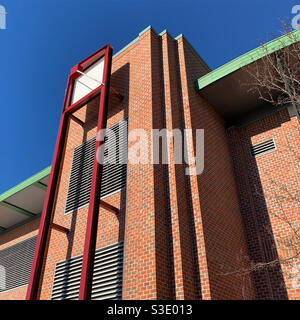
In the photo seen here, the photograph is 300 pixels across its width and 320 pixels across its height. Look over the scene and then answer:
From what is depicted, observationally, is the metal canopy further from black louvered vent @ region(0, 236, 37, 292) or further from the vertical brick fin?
the vertical brick fin

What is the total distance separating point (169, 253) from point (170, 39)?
847cm

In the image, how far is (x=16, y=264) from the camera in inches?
642

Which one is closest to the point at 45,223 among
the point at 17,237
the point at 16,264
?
the point at 16,264

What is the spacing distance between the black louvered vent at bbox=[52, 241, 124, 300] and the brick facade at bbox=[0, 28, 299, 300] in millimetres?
270

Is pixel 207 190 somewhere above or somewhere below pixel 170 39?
below

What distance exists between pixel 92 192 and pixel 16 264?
10.8 metres

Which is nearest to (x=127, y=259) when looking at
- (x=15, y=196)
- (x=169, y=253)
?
(x=169, y=253)

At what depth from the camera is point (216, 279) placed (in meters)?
7.51

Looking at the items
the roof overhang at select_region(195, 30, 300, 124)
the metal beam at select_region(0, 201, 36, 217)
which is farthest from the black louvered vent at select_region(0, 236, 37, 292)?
the roof overhang at select_region(195, 30, 300, 124)

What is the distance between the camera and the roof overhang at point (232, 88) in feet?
33.8

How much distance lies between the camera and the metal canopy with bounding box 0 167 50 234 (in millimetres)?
15406

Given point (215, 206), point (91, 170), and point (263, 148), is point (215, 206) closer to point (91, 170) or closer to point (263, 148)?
point (263, 148)
